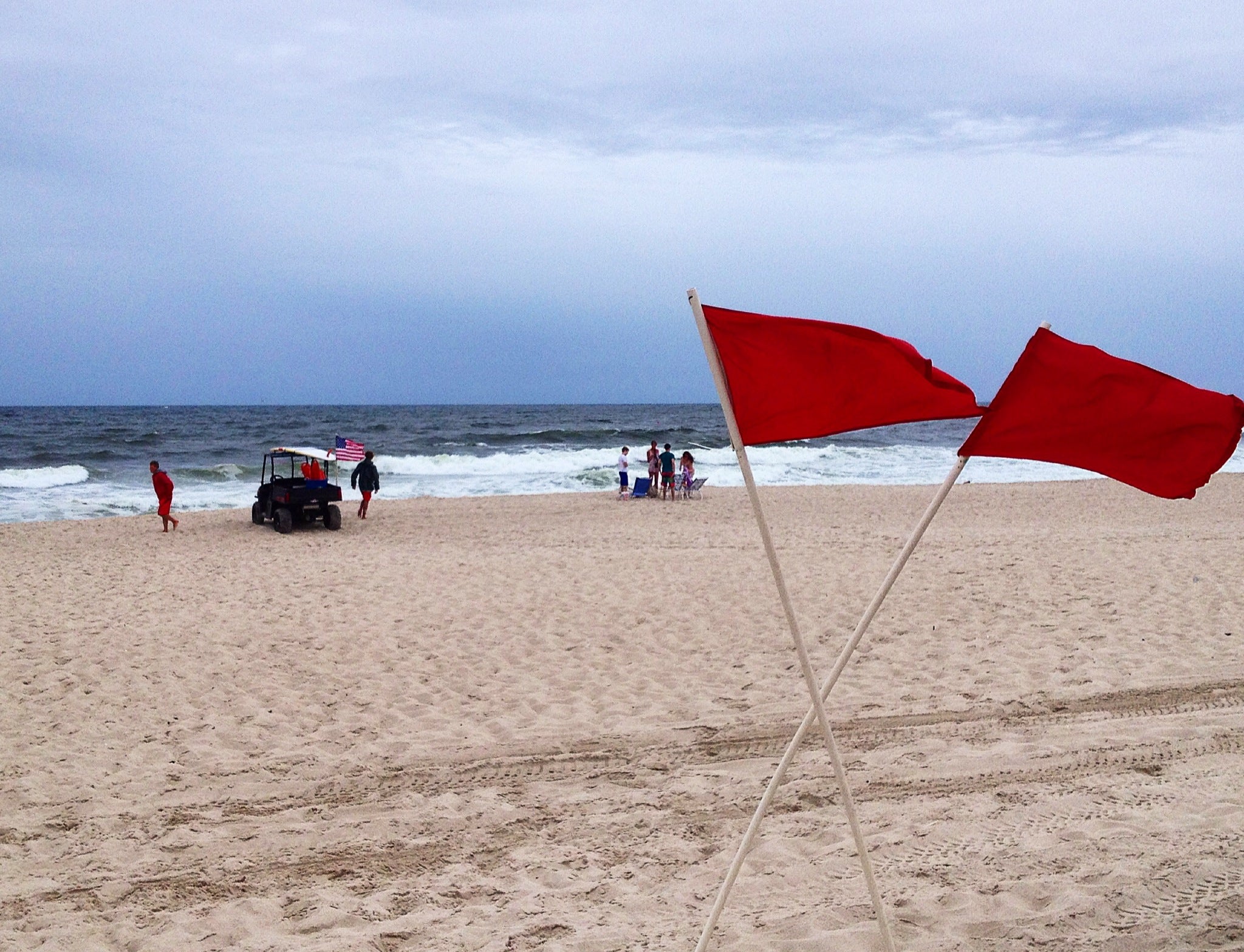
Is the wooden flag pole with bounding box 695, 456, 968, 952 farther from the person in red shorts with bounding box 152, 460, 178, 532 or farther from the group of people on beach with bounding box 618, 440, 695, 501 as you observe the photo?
the group of people on beach with bounding box 618, 440, 695, 501

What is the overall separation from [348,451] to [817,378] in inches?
589

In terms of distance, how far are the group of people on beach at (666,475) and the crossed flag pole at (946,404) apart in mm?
18857

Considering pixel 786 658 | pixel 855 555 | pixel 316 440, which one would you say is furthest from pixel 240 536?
pixel 316 440

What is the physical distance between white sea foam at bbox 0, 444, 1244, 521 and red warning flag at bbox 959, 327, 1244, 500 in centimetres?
2251

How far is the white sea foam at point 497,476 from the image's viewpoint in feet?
80.9

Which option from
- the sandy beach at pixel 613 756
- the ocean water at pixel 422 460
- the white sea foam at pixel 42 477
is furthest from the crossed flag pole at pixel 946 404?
the white sea foam at pixel 42 477

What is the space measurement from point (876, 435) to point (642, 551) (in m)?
39.8

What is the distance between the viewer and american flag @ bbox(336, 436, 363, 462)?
56.8 feet

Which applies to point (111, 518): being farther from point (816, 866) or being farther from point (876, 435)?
point (876, 435)

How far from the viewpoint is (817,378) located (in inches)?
141

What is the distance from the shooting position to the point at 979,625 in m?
9.27

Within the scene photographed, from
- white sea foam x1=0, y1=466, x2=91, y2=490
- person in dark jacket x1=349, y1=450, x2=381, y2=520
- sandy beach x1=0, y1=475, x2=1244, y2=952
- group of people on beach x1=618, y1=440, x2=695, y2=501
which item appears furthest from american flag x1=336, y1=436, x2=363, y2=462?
white sea foam x1=0, y1=466, x2=91, y2=490

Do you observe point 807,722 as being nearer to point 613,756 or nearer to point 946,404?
point 946,404

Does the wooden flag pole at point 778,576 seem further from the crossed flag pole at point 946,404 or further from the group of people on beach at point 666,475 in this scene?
the group of people on beach at point 666,475
